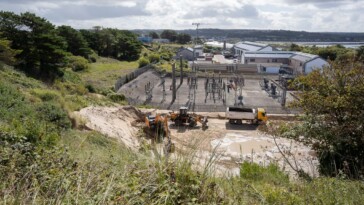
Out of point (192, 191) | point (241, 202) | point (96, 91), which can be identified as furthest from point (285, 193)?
point (96, 91)

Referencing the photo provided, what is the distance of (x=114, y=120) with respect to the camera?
1805 cm

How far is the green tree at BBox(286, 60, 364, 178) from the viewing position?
9.48 m

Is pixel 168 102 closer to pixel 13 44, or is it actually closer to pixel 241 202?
pixel 13 44

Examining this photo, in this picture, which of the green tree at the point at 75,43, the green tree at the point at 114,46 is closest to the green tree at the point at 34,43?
the green tree at the point at 75,43

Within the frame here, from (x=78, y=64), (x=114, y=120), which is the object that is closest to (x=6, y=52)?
(x=114, y=120)

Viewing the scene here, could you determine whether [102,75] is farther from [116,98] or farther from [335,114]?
[335,114]

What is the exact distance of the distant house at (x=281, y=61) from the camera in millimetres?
43844

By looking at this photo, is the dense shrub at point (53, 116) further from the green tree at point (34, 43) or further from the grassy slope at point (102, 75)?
the grassy slope at point (102, 75)

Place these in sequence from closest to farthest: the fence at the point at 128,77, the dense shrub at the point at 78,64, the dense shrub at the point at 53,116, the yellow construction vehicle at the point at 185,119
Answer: the dense shrub at the point at 53,116 → the yellow construction vehicle at the point at 185,119 → the fence at the point at 128,77 → the dense shrub at the point at 78,64

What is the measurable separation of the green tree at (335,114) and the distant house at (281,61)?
1373 inches

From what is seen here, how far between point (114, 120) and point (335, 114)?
11.5 meters

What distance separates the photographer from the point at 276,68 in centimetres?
4856

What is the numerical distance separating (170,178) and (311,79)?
8567mm

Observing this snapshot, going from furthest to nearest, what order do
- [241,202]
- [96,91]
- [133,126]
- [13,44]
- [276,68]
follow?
[276,68], [96,91], [13,44], [133,126], [241,202]
